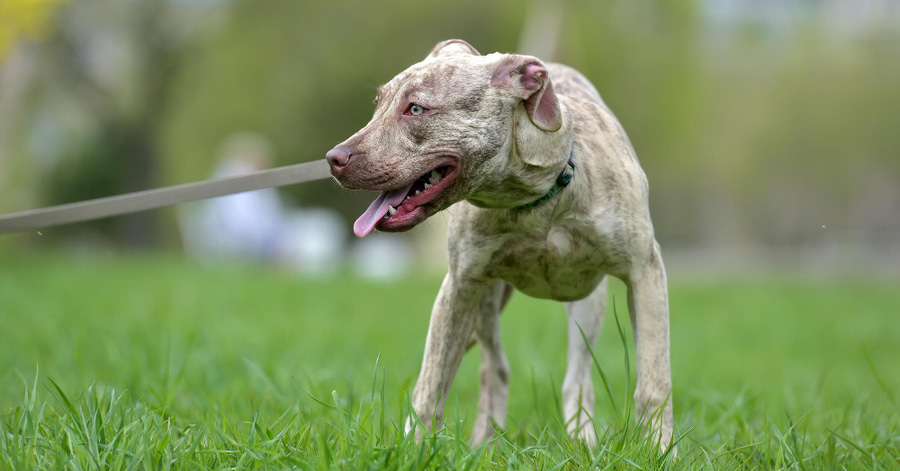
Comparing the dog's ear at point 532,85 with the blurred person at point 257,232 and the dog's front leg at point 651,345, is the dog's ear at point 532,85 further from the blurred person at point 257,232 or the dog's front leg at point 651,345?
the blurred person at point 257,232

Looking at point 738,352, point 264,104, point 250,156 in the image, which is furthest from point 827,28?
point 738,352

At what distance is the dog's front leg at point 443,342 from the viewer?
3.82m

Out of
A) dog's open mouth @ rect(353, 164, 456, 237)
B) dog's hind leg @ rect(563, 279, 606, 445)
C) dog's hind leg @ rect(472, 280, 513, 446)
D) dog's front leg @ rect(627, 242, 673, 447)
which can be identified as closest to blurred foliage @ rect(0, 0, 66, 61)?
dog's hind leg @ rect(472, 280, 513, 446)

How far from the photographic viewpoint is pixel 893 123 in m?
45.4

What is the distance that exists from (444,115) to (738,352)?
6810 millimetres

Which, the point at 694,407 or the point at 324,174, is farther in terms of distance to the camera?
the point at 694,407

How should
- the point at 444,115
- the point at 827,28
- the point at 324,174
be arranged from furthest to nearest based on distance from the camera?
the point at 827,28 → the point at 324,174 → the point at 444,115

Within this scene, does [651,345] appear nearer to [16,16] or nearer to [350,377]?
[350,377]

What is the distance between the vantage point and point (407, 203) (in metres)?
3.28

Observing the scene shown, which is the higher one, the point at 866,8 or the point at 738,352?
the point at 866,8

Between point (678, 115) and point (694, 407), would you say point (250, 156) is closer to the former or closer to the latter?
point (694, 407)

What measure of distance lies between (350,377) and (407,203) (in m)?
1.69

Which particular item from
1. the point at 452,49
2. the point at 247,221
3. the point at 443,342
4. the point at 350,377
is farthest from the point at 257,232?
the point at 452,49

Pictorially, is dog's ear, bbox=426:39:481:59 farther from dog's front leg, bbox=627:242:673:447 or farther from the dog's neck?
dog's front leg, bbox=627:242:673:447
